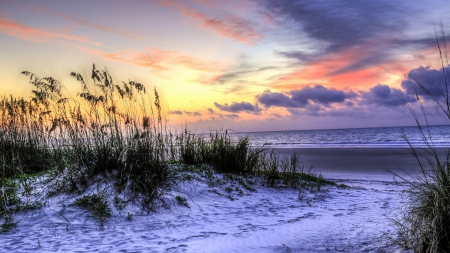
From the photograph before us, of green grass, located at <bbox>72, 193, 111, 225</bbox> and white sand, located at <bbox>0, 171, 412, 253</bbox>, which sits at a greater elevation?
green grass, located at <bbox>72, 193, 111, 225</bbox>

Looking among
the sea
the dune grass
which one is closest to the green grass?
the dune grass

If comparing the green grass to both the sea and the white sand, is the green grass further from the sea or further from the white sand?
the sea

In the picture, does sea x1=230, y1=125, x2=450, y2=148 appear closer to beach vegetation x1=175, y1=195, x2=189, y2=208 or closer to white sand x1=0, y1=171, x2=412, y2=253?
white sand x1=0, y1=171, x2=412, y2=253

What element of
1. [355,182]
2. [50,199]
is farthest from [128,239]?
[355,182]

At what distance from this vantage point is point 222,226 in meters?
5.35

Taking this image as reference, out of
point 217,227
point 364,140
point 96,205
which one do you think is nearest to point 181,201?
point 217,227

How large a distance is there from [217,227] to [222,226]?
0.10 m

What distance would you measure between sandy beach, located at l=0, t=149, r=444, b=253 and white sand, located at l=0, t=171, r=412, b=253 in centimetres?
1

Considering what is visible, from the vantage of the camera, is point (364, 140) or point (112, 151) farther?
point (364, 140)

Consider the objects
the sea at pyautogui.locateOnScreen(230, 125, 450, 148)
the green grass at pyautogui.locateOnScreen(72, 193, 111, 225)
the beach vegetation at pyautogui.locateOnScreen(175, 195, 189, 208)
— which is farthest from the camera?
the sea at pyautogui.locateOnScreen(230, 125, 450, 148)

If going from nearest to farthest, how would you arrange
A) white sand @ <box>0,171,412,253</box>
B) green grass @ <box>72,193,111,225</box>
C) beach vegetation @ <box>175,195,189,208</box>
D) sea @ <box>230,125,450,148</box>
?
white sand @ <box>0,171,412,253</box> < green grass @ <box>72,193,111,225</box> < beach vegetation @ <box>175,195,189,208</box> < sea @ <box>230,125,450,148</box>

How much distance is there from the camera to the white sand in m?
4.43

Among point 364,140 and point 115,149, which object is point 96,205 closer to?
point 115,149

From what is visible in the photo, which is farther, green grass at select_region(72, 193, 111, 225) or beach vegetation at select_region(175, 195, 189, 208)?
beach vegetation at select_region(175, 195, 189, 208)
